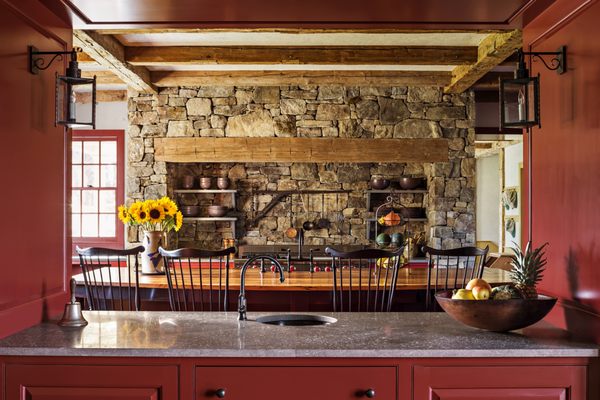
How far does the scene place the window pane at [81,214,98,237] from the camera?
8.14 m

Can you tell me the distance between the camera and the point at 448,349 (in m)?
2.17

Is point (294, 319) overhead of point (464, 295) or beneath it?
beneath

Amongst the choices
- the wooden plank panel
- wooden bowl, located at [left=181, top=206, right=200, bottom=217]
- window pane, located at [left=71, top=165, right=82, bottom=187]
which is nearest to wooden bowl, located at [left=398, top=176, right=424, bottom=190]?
the wooden plank panel

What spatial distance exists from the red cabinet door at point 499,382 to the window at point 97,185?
6.52 metres

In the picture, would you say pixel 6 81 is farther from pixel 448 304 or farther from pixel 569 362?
pixel 569 362

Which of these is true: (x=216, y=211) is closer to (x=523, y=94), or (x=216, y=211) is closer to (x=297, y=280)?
(x=297, y=280)

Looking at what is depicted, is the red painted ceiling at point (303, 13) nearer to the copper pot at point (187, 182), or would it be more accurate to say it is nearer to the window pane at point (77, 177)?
the copper pot at point (187, 182)

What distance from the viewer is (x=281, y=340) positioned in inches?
90.1

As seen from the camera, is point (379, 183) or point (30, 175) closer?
point (30, 175)

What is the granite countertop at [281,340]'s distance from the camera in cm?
216

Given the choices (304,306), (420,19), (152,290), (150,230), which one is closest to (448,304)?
(420,19)

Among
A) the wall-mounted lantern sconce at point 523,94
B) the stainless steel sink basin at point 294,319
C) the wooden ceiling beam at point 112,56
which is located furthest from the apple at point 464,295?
the wooden ceiling beam at point 112,56

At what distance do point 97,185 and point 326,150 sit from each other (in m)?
3.09

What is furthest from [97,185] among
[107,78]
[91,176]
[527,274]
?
[527,274]
